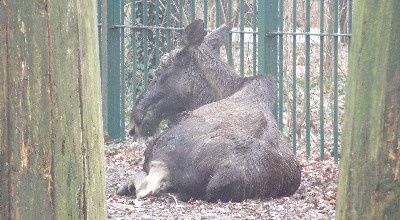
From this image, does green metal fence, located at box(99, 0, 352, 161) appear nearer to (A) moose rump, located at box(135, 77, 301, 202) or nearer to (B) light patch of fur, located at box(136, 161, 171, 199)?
(A) moose rump, located at box(135, 77, 301, 202)

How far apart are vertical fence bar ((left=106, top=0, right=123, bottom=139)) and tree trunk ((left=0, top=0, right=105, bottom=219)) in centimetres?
1061

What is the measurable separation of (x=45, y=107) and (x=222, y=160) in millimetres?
5212

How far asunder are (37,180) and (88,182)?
23 cm

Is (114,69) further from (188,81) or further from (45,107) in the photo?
(45,107)

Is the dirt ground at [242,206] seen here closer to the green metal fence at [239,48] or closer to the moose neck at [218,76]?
the moose neck at [218,76]

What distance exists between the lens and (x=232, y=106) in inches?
392

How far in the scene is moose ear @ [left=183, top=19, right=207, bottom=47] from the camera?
35.4 feet

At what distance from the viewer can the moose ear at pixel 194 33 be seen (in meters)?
10.8

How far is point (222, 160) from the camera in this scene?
8.72 metres

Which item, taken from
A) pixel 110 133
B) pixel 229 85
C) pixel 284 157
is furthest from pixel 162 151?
pixel 110 133

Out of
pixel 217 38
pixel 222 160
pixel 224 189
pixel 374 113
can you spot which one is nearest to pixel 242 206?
pixel 224 189

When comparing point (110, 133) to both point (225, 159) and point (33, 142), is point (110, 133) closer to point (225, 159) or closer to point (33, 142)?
point (225, 159)

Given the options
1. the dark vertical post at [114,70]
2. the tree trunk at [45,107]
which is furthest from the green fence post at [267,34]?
the tree trunk at [45,107]

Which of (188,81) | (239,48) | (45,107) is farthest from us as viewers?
(239,48)
